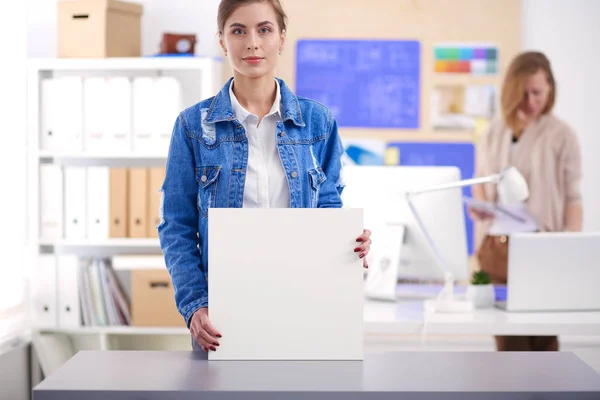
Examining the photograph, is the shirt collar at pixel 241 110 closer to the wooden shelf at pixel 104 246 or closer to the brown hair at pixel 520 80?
the brown hair at pixel 520 80

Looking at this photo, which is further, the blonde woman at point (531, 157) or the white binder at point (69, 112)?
the white binder at point (69, 112)

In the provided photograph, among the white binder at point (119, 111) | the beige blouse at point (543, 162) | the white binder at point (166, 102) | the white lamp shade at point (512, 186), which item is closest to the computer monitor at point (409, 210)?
the white lamp shade at point (512, 186)

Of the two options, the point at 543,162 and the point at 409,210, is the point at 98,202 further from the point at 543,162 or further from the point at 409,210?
the point at 543,162

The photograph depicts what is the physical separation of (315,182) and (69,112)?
2334mm

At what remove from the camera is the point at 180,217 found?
1394mm

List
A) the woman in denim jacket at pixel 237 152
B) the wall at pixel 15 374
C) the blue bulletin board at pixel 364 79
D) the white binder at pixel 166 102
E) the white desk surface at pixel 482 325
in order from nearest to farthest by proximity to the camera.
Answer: the woman in denim jacket at pixel 237 152 < the white desk surface at pixel 482 325 < the wall at pixel 15 374 < the white binder at pixel 166 102 < the blue bulletin board at pixel 364 79

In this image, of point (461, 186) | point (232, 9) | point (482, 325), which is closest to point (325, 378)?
point (232, 9)

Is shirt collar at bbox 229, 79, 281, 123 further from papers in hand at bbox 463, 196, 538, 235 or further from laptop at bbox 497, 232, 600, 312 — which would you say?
papers in hand at bbox 463, 196, 538, 235

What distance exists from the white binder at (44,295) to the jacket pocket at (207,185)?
2.29 meters

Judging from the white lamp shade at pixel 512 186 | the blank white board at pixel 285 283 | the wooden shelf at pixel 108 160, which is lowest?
the blank white board at pixel 285 283

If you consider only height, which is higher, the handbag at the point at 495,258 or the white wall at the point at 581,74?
the white wall at the point at 581,74

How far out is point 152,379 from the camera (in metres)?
1.11

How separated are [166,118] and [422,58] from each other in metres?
1.49

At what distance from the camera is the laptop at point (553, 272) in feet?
7.35
